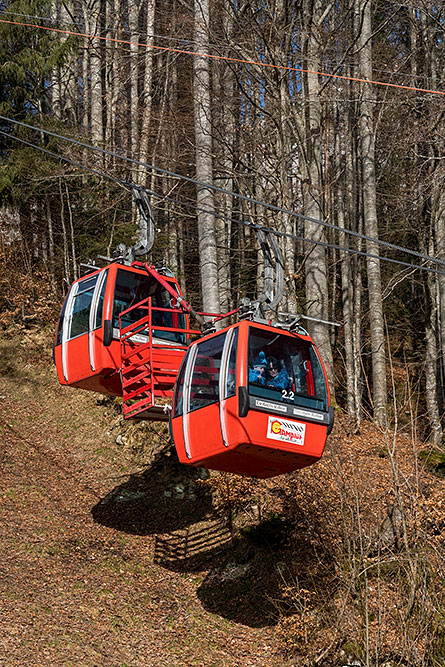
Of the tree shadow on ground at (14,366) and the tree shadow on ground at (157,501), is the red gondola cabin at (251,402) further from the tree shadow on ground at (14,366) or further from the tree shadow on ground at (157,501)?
the tree shadow on ground at (14,366)

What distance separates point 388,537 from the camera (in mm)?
12789

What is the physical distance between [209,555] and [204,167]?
805 cm

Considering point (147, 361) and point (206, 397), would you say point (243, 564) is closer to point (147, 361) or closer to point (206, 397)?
point (147, 361)

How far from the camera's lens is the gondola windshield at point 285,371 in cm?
995

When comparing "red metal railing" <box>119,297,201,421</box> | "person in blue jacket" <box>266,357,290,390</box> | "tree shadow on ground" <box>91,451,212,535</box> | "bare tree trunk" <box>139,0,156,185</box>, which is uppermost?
"bare tree trunk" <box>139,0,156,185</box>

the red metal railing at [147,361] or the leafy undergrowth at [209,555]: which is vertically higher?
the red metal railing at [147,361]

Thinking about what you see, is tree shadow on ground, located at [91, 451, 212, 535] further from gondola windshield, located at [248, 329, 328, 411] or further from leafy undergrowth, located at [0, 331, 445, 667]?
gondola windshield, located at [248, 329, 328, 411]

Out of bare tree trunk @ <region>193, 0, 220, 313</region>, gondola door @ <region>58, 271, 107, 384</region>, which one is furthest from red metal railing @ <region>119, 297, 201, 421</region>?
bare tree trunk @ <region>193, 0, 220, 313</region>

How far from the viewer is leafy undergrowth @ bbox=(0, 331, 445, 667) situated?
35.5 feet

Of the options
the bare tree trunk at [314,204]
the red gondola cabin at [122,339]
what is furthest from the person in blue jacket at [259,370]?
the bare tree trunk at [314,204]

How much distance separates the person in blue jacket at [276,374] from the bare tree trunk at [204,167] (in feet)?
18.0

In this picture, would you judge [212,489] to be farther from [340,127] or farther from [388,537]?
[340,127]

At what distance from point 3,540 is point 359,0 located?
16.4 m

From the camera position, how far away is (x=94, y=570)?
14.1 meters
